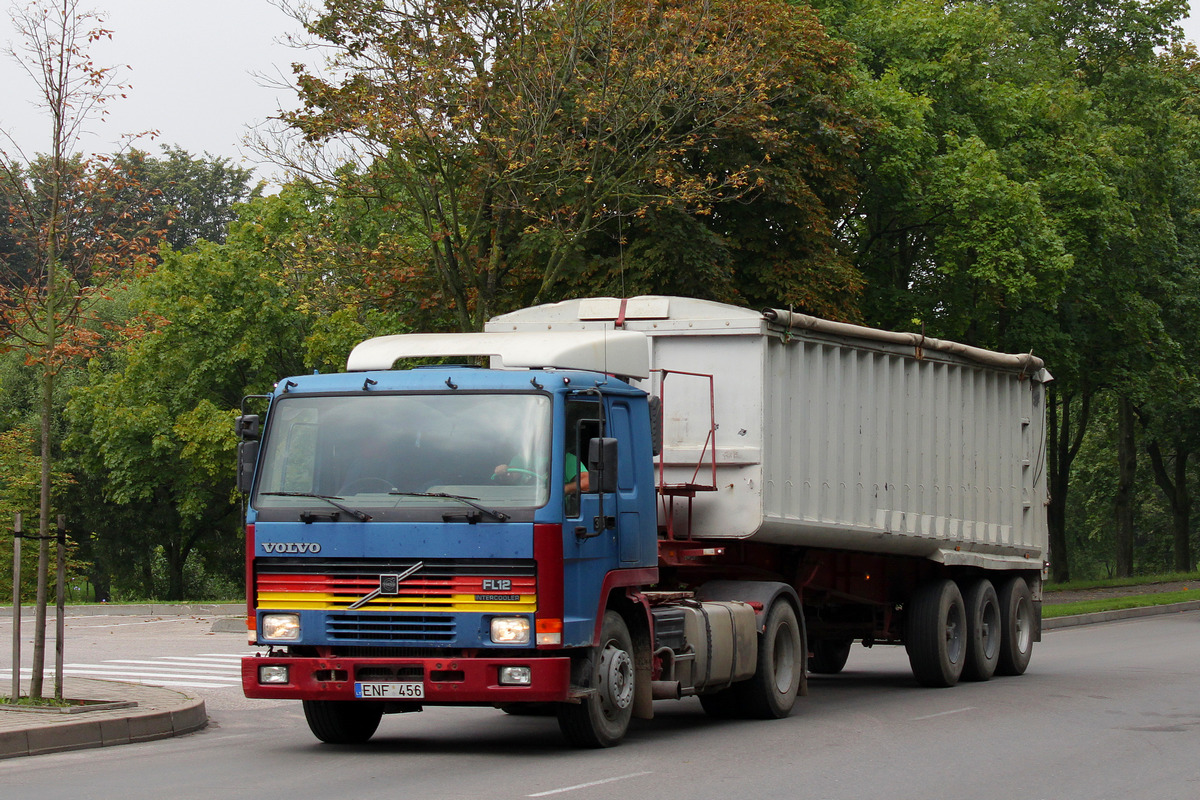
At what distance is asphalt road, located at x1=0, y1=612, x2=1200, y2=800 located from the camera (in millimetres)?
9453

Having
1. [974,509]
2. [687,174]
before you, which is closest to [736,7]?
[687,174]

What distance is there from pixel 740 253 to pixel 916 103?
237 inches

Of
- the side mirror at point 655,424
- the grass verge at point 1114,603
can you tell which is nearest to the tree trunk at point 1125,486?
the grass verge at point 1114,603

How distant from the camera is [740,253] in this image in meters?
28.0

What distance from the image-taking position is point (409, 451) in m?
10.8

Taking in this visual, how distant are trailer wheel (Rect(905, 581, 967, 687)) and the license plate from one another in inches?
310

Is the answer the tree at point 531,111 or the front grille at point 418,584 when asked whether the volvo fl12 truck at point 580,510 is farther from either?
the tree at point 531,111

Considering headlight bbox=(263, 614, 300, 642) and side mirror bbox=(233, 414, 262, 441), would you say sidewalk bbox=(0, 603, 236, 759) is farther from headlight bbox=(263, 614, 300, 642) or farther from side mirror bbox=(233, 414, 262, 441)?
side mirror bbox=(233, 414, 262, 441)

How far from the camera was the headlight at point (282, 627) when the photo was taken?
424 inches

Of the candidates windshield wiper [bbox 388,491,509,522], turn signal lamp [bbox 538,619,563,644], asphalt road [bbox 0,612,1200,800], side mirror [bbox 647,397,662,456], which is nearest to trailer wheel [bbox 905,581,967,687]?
asphalt road [bbox 0,612,1200,800]

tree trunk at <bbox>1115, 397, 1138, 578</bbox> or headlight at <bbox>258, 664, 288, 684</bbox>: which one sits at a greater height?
tree trunk at <bbox>1115, 397, 1138, 578</bbox>

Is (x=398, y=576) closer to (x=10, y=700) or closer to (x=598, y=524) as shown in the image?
(x=598, y=524)

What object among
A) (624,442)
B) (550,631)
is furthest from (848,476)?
(550,631)

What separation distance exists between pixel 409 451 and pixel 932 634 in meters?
8.05
